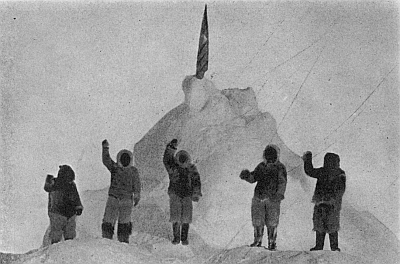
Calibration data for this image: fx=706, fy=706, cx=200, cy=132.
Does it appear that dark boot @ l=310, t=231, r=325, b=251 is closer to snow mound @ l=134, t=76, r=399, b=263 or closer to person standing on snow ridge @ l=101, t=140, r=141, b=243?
snow mound @ l=134, t=76, r=399, b=263

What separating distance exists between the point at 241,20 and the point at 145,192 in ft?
7.26

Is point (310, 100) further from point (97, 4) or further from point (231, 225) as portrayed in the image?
point (97, 4)

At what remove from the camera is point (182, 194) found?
21.6 feet

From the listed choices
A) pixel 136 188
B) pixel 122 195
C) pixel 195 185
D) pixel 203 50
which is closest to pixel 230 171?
pixel 203 50

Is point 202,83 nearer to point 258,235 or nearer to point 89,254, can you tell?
point 258,235

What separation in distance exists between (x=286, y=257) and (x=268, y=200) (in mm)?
543

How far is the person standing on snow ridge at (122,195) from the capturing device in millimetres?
6586

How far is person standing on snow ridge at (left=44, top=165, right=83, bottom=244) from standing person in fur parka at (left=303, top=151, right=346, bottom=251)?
7.18ft

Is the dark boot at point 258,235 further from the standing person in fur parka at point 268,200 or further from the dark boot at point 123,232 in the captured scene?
the dark boot at point 123,232

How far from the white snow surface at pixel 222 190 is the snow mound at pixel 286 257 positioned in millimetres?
741

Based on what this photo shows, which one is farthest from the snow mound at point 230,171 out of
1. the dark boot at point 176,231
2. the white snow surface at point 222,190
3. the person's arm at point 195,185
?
the person's arm at point 195,185

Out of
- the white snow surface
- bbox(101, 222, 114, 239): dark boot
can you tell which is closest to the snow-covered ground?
the white snow surface

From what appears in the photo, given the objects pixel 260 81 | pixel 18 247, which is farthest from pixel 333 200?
pixel 18 247

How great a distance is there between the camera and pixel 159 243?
6922 mm
